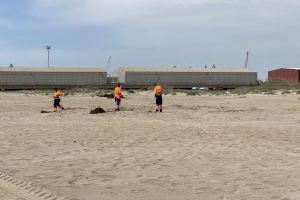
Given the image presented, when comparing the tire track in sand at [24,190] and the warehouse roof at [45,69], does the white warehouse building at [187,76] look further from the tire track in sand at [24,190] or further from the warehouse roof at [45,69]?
the tire track in sand at [24,190]

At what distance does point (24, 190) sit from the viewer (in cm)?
718

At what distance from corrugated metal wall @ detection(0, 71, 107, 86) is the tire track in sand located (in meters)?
67.8

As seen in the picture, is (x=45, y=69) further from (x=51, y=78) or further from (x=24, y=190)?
(x=24, y=190)

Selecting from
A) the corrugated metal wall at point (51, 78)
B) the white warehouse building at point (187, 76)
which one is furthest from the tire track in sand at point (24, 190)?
the corrugated metal wall at point (51, 78)

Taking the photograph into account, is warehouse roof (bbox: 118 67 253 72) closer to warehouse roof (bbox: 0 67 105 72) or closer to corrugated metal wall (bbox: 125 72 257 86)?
corrugated metal wall (bbox: 125 72 257 86)

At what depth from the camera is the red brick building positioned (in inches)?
2985

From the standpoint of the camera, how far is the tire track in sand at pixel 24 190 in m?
6.75

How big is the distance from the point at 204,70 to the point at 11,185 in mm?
73792

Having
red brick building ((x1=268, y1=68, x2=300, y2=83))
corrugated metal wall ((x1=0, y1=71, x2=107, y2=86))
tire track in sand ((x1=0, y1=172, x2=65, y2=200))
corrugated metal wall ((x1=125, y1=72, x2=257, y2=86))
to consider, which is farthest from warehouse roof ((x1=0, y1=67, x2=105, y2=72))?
tire track in sand ((x1=0, y1=172, x2=65, y2=200))

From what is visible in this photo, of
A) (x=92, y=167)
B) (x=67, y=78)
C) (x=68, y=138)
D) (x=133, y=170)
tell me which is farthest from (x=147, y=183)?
(x=67, y=78)

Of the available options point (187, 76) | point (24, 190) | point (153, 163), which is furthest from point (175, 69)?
point (24, 190)

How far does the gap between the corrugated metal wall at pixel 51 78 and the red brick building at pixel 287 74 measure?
84.3ft

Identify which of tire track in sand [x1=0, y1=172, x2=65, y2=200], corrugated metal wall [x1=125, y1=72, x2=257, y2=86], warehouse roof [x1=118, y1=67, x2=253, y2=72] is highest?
warehouse roof [x1=118, y1=67, x2=253, y2=72]

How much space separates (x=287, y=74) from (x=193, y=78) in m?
13.4
